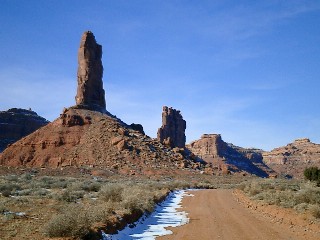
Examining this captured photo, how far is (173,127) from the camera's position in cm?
12125

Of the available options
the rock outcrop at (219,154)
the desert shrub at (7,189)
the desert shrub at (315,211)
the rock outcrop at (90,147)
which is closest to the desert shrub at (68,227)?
the desert shrub at (315,211)

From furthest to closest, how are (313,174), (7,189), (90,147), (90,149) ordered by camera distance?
(90,147) → (90,149) → (313,174) → (7,189)

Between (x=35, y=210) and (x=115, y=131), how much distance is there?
55.0m

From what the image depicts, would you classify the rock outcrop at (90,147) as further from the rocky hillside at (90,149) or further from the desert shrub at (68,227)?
the desert shrub at (68,227)

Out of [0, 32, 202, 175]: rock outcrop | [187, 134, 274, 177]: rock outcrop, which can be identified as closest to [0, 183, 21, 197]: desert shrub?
[0, 32, 202, 175]: rock outcrop

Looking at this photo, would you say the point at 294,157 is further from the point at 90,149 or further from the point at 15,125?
the point at 90,149

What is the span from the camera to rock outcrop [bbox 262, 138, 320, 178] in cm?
14955

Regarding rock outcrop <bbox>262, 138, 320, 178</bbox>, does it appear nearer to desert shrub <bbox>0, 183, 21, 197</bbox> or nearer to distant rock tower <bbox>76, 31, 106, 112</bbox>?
distant rock tower <bbox>76, 31, 106, 112</bbox>

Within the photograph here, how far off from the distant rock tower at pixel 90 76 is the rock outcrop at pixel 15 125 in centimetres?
4113

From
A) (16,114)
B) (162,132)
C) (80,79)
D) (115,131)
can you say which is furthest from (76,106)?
(16,114)

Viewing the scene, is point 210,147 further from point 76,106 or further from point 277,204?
point 277,204

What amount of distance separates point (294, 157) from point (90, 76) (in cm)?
11542

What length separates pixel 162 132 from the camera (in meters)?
117

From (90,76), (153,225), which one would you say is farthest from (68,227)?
(90,76)
